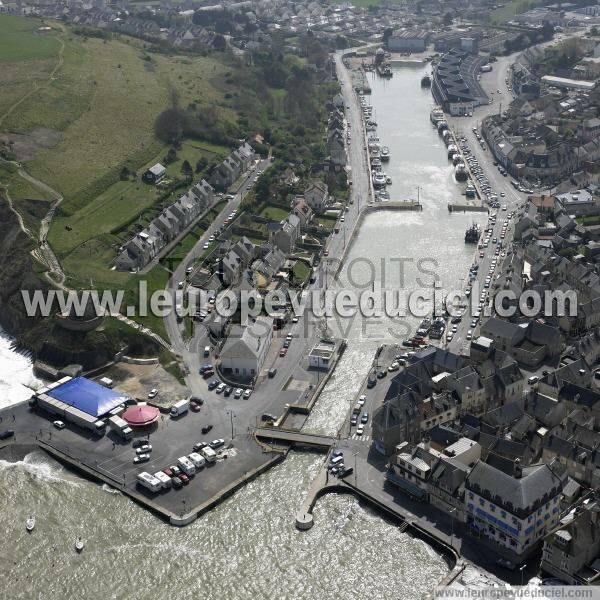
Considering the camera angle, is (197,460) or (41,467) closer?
(197,460)

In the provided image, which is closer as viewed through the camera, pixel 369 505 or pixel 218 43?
pixel 369 505

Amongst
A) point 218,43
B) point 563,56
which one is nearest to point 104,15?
point 218,43

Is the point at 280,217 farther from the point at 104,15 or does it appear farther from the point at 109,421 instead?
the point at 104,15

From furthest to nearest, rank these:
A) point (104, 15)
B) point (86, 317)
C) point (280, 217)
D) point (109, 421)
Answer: point (104, 15), point (280, 217), point (86, 317), point (109, 421)

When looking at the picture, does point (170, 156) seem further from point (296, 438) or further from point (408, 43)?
point (408, 43)

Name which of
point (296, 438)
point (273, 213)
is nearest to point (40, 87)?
point (273, 213)

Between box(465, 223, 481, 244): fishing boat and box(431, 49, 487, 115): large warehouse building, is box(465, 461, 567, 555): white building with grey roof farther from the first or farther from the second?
box(431, 49, 487, 115): large warehouse building

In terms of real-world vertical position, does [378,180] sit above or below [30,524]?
below
